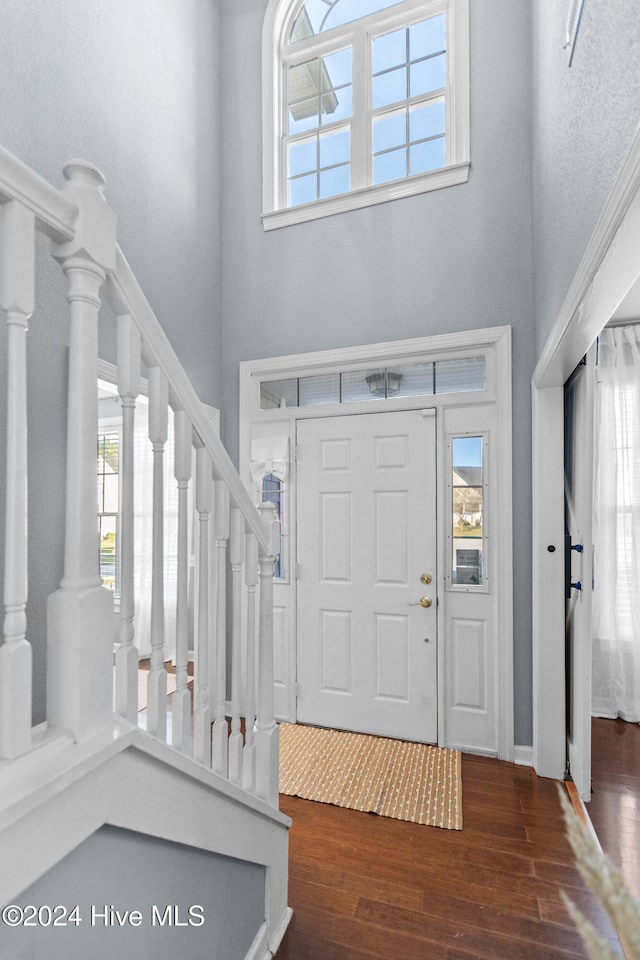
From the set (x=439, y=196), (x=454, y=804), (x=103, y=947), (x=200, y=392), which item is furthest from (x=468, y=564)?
(x=103, y=947)

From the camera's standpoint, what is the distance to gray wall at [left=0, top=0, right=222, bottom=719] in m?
1.93

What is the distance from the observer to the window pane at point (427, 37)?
10.1ft

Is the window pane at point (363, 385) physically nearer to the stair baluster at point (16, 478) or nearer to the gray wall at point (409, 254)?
the gray wall at point (409, 254)

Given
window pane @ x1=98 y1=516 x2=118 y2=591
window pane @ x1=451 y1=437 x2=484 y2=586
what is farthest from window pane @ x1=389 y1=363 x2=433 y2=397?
window pane @ x1=98 y1=516 x2=118 y2=591

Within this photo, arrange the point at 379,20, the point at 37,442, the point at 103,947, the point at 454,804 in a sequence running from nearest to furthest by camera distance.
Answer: the point at 103,947 < the point at 37,442 < the point at 454,804 < the point at 379,20

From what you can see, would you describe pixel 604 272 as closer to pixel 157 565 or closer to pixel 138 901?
pixel 157 565

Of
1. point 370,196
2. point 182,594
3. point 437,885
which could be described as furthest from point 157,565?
point 370,196

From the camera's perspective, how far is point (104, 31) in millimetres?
2375

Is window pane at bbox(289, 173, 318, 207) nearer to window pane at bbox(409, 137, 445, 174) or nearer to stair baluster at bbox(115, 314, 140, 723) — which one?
window pane at bbox(409, 137, 445, 174)

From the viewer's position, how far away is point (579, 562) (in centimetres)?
246

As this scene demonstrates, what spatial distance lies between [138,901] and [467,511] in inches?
93.0

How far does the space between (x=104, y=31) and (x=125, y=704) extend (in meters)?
2.94

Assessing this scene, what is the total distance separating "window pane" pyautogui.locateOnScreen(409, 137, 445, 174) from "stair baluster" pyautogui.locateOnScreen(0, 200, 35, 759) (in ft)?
9.66

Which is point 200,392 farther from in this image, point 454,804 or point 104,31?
point 454,804
